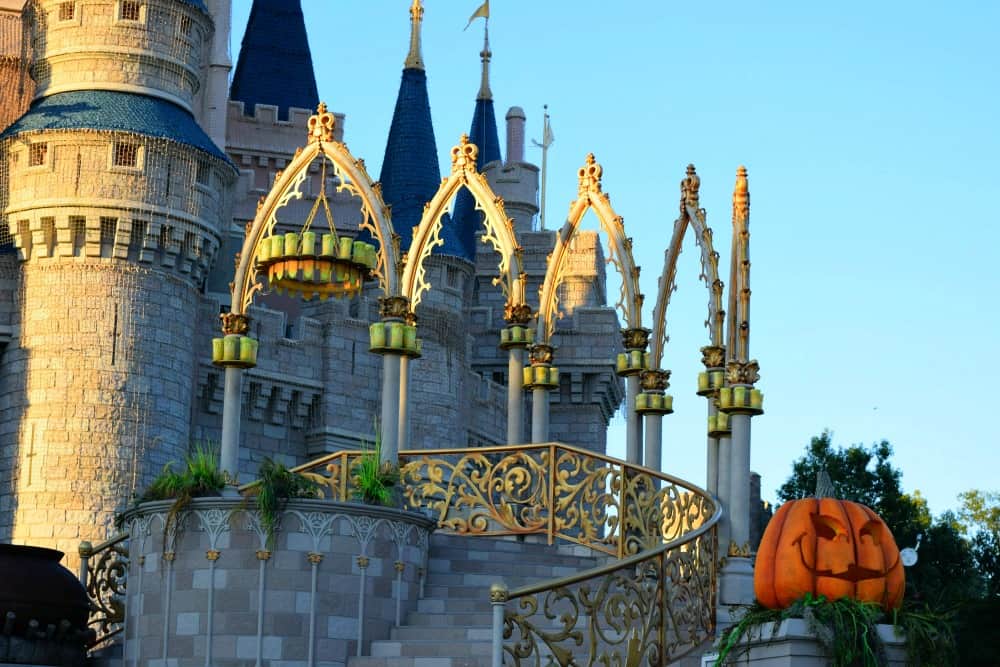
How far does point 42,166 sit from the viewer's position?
2986 centimetres

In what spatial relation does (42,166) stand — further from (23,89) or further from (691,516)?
(691,516)

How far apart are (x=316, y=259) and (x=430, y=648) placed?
233 inches

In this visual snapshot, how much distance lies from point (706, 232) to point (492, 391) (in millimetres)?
18692

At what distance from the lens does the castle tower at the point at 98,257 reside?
29.0 metres

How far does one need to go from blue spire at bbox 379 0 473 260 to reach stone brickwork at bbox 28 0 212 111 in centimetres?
689

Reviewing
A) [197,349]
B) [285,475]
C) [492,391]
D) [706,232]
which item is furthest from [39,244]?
[285,475]

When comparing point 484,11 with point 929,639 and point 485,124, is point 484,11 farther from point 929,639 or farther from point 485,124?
point 929,639

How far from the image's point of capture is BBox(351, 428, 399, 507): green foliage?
16078 millimetres

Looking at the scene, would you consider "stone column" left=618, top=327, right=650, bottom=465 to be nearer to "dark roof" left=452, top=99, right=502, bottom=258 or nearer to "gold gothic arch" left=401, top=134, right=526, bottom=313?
"gold gothic arch" left=401, top=134, right=526, bottom=313

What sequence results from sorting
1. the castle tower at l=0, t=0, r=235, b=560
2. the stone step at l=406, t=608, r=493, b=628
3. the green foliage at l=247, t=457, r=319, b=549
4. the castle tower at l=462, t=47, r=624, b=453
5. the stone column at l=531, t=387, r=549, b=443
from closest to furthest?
the green foliage at l=247, t=457, r=319, b=549 < the stone step at l=406, t=608, r=493, b=628 < the stone column at l=531, t=387, r=549, b=443 < the castle tower at l=0, t=0, r=235, b=560 < the castle tower at l=462, t=47, r=624, b=453

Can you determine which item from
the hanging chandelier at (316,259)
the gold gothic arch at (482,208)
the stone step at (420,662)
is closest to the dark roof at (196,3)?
the hanging chandelier at (316,259)

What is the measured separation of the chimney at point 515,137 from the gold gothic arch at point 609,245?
2526cm

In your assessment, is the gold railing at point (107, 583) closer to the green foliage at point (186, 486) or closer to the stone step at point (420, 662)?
the green foliage at point (186, 486)

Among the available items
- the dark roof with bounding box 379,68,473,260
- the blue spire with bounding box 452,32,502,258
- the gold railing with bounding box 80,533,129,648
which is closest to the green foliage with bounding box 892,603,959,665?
the gold railing with bounding box 80,533,129,648
